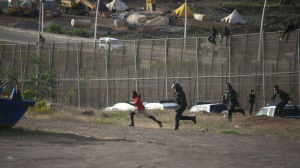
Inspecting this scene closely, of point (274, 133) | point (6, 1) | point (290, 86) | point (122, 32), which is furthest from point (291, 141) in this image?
point (6, 1)

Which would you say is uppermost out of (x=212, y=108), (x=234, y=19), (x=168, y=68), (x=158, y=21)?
(x=234, y=19)

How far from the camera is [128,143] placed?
43.7 feet

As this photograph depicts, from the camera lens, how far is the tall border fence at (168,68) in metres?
25.9

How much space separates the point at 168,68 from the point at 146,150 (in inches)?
730

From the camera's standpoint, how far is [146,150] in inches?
468

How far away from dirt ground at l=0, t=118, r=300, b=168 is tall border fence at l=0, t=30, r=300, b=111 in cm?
1016

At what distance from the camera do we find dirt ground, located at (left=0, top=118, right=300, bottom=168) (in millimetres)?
10230

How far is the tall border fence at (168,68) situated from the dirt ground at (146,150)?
33.3 ft

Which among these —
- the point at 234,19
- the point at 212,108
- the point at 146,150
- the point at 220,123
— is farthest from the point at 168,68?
the point at 234,19

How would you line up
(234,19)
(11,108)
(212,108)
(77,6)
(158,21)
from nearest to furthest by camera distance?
(11,108) → (212,108) → (234,19) → (158,21) → (77,6)

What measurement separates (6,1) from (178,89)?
72809 millimetres

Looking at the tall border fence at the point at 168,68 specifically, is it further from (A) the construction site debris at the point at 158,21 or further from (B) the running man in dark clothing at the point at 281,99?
(A) the construction site debris at the point at 158,21

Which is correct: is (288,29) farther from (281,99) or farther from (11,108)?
(11,108)

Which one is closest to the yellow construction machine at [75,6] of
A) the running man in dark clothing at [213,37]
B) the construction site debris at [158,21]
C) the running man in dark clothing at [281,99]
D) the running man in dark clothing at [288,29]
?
the construction site debris at [158,21]
